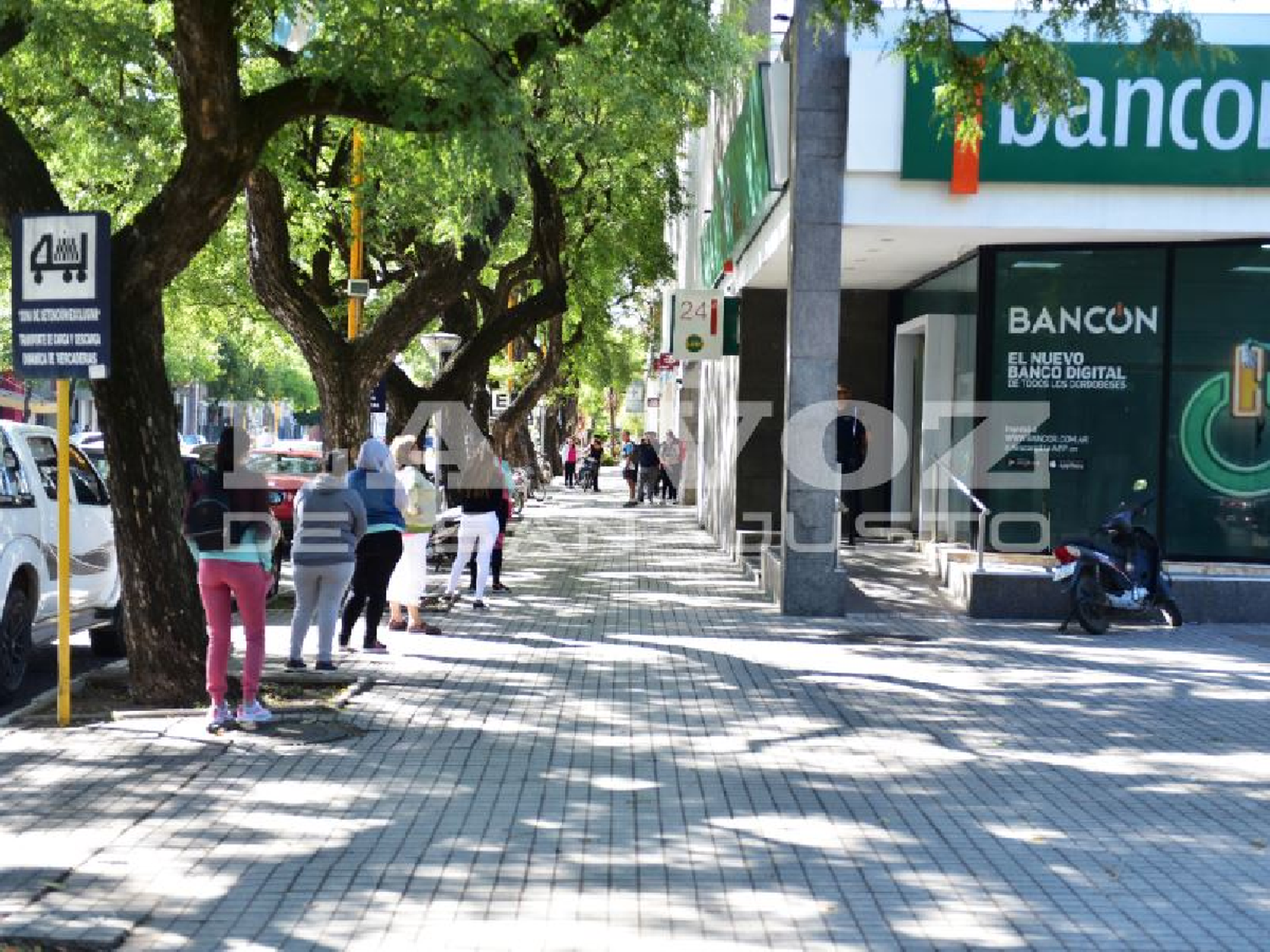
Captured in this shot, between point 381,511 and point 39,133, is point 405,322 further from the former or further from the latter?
point 381,511

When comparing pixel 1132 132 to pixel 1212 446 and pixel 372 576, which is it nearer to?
pixel 1212 446

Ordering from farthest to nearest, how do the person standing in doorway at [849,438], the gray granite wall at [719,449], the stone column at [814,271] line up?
the gray granite wall at [719,449] → the person standing in doorway at [849,438] → the stone column at [814,271]

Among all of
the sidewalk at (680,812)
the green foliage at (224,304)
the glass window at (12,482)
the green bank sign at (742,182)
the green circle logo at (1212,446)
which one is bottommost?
the sidewalk at (680,812)

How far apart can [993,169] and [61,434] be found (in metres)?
9.22

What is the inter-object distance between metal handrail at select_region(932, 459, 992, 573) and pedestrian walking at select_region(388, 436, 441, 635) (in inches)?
207

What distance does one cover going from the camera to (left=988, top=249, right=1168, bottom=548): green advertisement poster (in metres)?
16.0

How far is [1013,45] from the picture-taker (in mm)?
11289

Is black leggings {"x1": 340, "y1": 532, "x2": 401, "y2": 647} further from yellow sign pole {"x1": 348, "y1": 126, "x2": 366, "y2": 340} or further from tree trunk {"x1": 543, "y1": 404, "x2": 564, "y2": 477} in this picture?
tree trunk {"x1": 543, "y1": 404, "x2": 564, "y2": 477}

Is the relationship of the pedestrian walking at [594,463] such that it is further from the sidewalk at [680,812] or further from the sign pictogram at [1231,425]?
the sidewalk at [680,812]

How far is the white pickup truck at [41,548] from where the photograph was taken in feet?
33.9

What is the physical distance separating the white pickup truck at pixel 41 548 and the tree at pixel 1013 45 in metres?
6.46

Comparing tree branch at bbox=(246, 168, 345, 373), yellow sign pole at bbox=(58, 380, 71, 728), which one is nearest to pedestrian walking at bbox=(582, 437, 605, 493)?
tree branch at bbox=(246, 168, 345, 373)

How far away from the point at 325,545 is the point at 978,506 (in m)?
7.43

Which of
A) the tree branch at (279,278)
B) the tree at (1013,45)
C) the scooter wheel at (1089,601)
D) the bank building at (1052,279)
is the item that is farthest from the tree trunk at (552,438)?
the tree at (1013,45)
